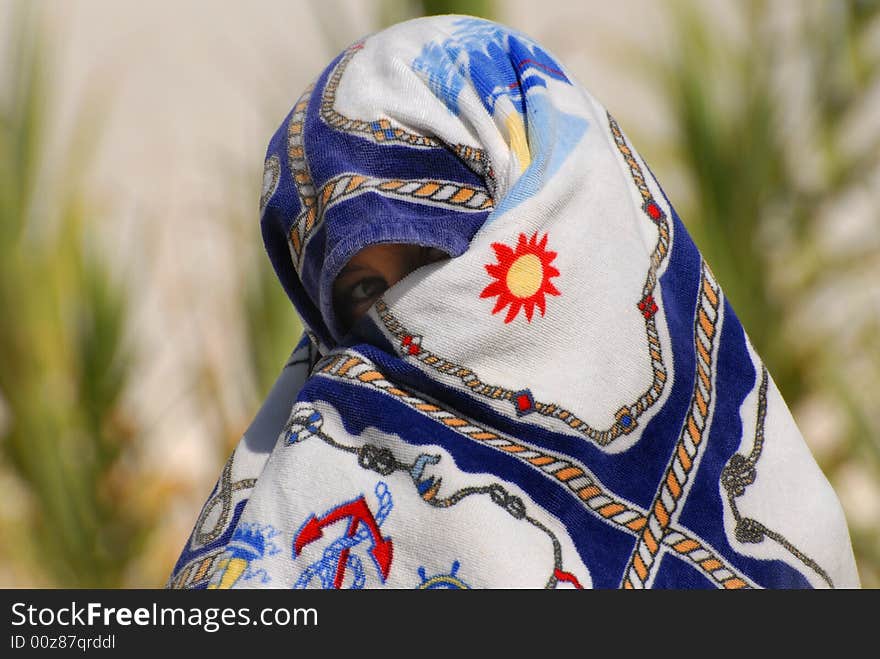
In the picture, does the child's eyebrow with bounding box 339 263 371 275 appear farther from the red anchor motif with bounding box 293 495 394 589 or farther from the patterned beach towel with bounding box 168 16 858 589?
the red anchor motif with bounding box 293 495 394 589

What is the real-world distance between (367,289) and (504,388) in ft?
0.54

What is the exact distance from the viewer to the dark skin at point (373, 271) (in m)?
0.90

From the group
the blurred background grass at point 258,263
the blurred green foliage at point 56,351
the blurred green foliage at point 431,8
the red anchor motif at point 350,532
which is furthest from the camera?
the blurred green foliage at point 56,351

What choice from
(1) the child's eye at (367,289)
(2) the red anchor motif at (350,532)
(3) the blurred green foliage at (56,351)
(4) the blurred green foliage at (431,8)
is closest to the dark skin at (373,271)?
(1) the child's eye at (367,289)

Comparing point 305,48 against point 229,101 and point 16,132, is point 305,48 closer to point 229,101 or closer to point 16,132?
point 229,101

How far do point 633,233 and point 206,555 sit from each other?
48 cm

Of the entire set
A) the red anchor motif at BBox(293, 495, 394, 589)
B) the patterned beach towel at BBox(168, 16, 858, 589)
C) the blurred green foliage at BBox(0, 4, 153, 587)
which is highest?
the patterned beach towel at BBox(168, 16, 858, 589)

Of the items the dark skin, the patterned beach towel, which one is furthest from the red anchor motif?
the dark skin

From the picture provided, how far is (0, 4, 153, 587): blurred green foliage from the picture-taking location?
8.58 feet

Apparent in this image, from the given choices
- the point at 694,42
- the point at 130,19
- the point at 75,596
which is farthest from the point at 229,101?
the point at 75,596

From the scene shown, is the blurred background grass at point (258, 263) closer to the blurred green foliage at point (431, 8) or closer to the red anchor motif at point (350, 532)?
the blurred green foliage at point (431, 8)

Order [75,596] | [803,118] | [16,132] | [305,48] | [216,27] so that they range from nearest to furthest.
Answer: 1. [75,596]
2. [803,118]
3. [16,132]
4. [305,48]
5. [216,27]

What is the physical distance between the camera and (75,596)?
3.14 ft

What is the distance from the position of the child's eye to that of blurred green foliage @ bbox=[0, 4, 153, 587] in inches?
75.2
